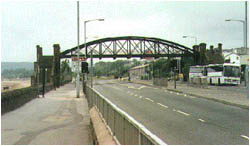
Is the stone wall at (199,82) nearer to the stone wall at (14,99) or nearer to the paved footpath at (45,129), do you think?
the stone wall at (14,99)

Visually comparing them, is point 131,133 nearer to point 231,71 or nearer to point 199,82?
point 199,82

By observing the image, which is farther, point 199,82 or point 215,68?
point 215,68

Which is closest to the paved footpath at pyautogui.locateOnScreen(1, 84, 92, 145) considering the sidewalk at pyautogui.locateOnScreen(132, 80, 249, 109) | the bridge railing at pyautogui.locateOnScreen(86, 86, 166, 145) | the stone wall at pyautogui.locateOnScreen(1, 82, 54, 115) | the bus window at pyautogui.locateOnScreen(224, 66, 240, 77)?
the stone wall at pyautogui.locateOnScreen(1, 82, 54, 115)

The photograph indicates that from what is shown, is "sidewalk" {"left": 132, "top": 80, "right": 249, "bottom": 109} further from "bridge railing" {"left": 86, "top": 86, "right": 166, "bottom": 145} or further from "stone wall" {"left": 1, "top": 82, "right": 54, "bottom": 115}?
"stone wall" {"left": 1, "top": 82, "right": 54, "bottom": 115}

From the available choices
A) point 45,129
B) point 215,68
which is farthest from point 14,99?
point 215,68

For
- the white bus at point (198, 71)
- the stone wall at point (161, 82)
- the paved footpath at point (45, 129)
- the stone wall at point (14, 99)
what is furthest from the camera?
the white bus at point (198, 71)

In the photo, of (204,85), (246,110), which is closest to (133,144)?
(246,110)

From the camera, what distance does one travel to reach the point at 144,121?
12984 mm

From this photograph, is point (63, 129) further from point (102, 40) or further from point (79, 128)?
point (102, 40)

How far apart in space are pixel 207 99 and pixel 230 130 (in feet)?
44.9

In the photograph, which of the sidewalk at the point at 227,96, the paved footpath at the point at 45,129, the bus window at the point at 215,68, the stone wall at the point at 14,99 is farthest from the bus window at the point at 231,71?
the paved footpath at the point at 45,129

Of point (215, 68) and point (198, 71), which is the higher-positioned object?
point (215, 68)

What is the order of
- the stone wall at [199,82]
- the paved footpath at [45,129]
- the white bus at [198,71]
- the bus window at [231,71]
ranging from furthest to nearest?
the white bus at [198,71] < the bus window at [231,71] < the stone wall at [199,82] < the paved footpath at [45,129]

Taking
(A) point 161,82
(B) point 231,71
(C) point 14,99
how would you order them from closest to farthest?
1. (C) point 14,99
2. (B) point 231,71
3. (A) point 161,82
